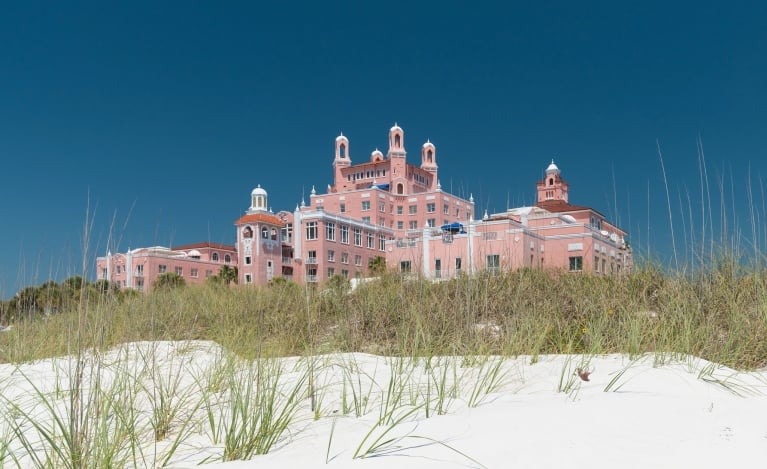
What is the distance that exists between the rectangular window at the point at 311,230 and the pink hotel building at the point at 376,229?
0.26 feet

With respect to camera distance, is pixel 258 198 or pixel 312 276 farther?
pixel 258 198

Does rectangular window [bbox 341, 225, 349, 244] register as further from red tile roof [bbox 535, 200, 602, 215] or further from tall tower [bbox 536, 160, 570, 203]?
tall tower [bbox 536, 160, 570, 203]

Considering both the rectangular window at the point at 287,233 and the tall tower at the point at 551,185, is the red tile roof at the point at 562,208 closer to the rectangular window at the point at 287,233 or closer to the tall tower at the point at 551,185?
the tall tower at the point at 551,185

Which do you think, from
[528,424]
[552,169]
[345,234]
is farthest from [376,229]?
[528,424]

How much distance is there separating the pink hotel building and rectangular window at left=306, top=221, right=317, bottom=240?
0.08m

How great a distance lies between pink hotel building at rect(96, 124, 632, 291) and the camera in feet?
98.0

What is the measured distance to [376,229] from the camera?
4572 centimetres

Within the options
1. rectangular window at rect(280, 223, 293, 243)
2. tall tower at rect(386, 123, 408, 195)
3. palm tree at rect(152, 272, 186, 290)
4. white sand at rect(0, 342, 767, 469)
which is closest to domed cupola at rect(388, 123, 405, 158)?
tall tower at rect(386, 123, 408, 195)

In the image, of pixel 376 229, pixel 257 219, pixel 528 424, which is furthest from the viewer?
pixel 376 229

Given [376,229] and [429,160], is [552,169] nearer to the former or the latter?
[429,160]

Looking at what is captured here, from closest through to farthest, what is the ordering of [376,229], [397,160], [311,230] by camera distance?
[311,230] < [376,229] < [397,160]

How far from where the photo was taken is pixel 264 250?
41.7 metres

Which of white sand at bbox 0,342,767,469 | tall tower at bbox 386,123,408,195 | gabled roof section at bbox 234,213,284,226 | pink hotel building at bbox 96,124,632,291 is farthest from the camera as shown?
tall tower at bbox 386,123,408,195

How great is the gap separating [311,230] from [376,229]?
278 inches
